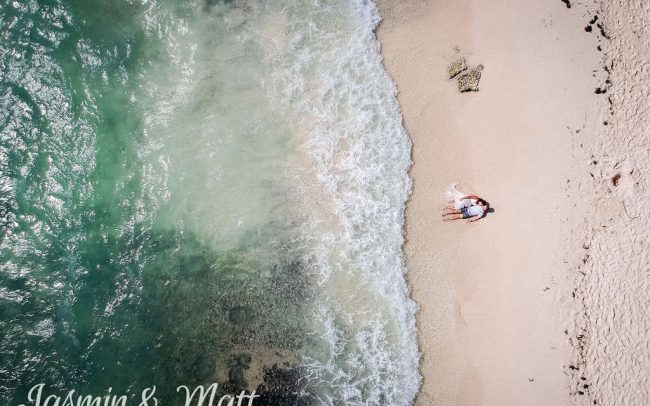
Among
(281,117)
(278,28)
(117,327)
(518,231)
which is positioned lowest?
(117,327)

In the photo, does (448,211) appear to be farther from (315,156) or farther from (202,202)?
(202,202)

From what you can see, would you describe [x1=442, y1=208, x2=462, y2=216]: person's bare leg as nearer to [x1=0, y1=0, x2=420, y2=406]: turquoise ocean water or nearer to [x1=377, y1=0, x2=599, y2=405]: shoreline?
[x1=377, y1=0, x2=599, y2=405]: shoreline

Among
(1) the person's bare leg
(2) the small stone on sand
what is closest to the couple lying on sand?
(1) the person's bare leg

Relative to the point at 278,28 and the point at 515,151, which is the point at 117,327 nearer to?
the point at 278,28

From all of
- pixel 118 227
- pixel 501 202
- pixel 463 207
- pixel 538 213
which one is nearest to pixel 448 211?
pixel 463 207

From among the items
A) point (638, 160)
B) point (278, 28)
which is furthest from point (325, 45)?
point (638, 160)

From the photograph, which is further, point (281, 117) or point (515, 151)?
point (281, 117)
